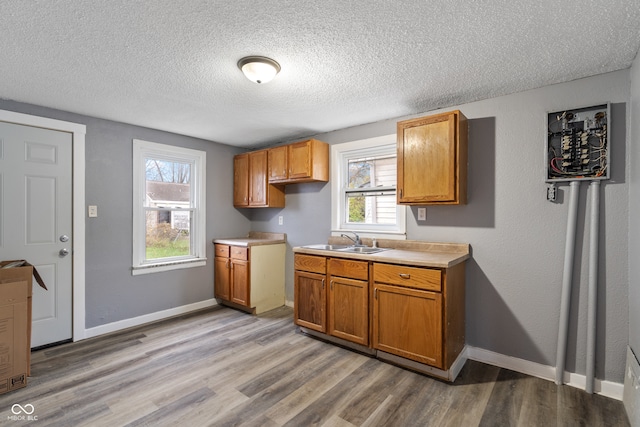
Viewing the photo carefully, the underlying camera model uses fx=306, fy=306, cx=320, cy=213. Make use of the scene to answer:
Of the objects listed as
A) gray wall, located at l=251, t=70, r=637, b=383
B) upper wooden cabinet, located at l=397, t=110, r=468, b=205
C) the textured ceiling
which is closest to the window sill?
the textured ceiling

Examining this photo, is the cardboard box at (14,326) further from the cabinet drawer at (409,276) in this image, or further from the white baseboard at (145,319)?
the cabinet drawer at (409,276)

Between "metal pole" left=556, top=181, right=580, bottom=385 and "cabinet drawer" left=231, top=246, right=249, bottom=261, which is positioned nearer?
"metal pole" left=556, top=181, right=580, bottom=385

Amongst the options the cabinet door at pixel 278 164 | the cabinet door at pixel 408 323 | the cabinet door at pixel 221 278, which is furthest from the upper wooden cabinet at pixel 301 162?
the cabinet door at pixel 408 323

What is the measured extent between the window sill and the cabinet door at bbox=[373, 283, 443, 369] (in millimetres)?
2542

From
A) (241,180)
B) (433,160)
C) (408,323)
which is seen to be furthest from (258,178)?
(408,323)

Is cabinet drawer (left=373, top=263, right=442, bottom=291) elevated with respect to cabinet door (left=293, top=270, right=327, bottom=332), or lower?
elevated

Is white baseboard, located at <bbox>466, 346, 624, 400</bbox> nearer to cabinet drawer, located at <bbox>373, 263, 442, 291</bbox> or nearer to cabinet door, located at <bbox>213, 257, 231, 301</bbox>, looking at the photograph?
cabinet drawer, located at <bbox>373, 263, 442, 291</bbox>

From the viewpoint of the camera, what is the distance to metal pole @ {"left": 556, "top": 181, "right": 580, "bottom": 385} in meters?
2.24

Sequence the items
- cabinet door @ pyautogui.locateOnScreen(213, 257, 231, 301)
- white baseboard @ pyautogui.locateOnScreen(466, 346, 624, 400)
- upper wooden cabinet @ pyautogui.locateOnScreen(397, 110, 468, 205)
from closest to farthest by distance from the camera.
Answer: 1. white baseboard @ pyautogui.locateOnScreen(466, 346, 624, 400)
2. upper wooden cabinet @ pyautogui.locateOnScreen(397, 110, 468, 205)
3. cabinet door @ pyautogui.locateOnScreen(213, 257, 231, 301)

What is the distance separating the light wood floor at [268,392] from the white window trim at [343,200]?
49.1 inches

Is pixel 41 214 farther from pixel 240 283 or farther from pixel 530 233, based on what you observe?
pixel 530 233

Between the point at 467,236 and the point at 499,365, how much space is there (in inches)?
43.1

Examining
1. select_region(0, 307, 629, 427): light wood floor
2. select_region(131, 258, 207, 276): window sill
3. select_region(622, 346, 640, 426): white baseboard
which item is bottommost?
select_region(0, 307, 629, 427): light wood floor

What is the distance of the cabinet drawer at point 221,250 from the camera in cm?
407
